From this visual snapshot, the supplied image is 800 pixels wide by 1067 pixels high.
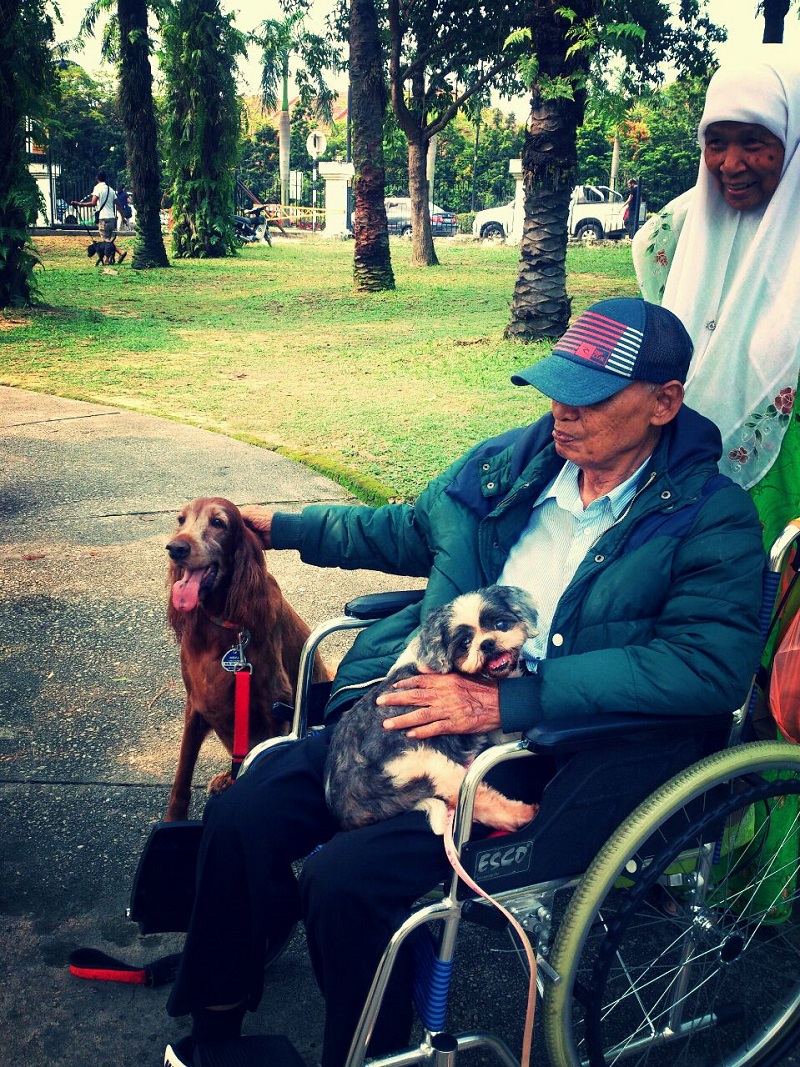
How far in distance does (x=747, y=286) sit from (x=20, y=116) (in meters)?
12.0

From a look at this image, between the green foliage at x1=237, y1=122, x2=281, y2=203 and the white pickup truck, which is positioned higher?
the green foliage at x1=237, y1=122, x2=281, y2=203

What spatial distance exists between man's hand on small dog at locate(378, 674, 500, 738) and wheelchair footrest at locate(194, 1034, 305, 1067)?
72 cm

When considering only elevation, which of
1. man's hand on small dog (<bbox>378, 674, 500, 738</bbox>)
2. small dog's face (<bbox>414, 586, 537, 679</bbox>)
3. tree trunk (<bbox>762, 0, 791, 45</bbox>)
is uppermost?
tree trunk (<bbox>762, 0, 791, 45</bbox>)

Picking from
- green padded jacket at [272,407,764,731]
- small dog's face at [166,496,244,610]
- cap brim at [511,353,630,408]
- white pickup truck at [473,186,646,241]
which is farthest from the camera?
white pickup truck at [473,186,646,241]

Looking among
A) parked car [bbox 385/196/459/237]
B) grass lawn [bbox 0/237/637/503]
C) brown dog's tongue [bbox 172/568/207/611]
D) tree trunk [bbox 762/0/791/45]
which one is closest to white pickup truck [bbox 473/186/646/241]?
parked car [bbox 385/196/459/237]

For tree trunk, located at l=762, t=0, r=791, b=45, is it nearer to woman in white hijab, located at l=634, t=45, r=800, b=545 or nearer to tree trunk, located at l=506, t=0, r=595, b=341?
tree trunk, located at l=506, t=0, r=595, b=341

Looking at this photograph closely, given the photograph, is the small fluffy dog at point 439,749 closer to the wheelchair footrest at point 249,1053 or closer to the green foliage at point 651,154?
the wheelchair footrest at point 249,1053

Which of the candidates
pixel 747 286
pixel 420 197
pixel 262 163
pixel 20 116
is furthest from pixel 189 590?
pixel 262 163

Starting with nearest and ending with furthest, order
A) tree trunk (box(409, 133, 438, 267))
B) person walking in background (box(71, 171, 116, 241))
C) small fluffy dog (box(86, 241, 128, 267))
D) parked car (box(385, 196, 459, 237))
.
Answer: small fluffy dog (box(86, 241, 128, 267))
tree trunk (box(409, 133, 438, 267))
person walking in background (box(71, 171, 116, 241))
parked car (box(385, 196, 459, 237))

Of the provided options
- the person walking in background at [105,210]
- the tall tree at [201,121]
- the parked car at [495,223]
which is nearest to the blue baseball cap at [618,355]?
the person walking in background at [105,210]

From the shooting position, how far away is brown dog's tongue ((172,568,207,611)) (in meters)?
2.75

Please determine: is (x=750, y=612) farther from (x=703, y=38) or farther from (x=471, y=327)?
(x=703, y=38)

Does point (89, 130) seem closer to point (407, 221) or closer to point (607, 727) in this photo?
point (407, 221)

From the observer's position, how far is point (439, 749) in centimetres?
206
